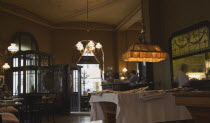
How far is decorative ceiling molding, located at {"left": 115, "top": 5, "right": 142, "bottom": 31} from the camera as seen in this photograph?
13302mm

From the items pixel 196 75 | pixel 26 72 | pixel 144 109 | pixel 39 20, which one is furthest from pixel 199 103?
pixel 39 20

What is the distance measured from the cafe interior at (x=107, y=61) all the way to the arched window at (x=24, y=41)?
0.15 feet

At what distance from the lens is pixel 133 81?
10172 millimetres

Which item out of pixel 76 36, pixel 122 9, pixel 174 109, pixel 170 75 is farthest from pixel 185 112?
pixel 76 36

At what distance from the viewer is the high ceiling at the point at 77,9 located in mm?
12523

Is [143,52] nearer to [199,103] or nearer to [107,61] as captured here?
[199,103]

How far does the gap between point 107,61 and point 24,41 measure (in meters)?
5.30

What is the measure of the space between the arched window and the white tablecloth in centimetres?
911

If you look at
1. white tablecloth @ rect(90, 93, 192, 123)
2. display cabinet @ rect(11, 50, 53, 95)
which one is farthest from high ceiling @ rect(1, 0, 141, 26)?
white tablecloth @ rect(90, 93, 192, 123)

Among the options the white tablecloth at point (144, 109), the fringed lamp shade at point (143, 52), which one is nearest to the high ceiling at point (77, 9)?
the fringed lamp shade at point (143, 52)

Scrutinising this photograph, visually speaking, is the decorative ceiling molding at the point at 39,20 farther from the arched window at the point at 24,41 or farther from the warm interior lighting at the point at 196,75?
the warm interior lighting at the point at 196,75

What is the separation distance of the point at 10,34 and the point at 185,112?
9616 mm

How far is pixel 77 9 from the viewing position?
45.1 ft

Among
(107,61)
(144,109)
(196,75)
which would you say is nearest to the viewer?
(144,109)
